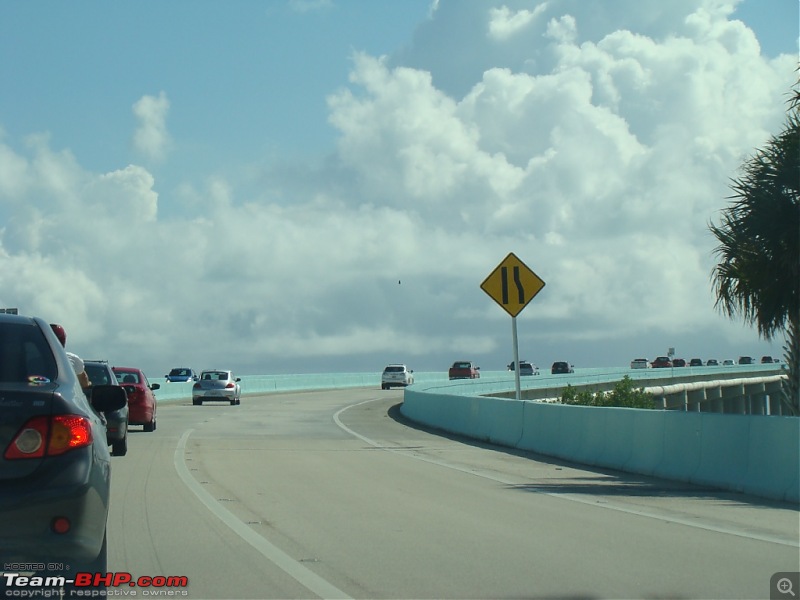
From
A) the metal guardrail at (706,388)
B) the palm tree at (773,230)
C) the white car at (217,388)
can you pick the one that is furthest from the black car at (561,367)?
the palm tree at (773,230)

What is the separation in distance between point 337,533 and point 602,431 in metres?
9.27

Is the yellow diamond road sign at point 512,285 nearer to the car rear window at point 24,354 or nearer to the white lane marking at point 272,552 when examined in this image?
the white lane marking at point 272,552

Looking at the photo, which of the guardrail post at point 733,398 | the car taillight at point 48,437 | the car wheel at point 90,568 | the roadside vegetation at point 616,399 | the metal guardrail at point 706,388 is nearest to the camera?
the car taillight at point 48,437

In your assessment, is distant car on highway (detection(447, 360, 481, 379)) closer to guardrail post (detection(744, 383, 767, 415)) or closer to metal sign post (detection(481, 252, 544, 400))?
guardrail post (detection(744, 383, 767, 415))

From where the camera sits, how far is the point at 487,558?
29.0 ft

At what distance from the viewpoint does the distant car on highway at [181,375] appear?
260 feet

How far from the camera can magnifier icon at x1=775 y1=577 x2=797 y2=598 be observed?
300 inches

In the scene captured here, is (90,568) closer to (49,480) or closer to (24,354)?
(49,480)

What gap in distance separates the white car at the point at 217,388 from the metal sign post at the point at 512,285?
952 inches

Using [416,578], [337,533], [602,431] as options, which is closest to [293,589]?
[416,578]

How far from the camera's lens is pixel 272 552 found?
8992mm

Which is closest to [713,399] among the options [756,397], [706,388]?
[706,388]

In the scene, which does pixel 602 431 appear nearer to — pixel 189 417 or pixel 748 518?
pixel 748 518

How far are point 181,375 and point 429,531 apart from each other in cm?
7239
